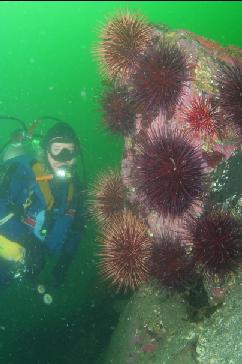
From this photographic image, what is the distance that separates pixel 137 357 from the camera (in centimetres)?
658

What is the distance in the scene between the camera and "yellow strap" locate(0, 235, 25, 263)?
26.8 feet

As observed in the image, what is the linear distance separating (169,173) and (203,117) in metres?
1.23

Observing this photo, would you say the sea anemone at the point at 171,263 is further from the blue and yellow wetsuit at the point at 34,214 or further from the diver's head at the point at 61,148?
the diver's head at the point at 61,148

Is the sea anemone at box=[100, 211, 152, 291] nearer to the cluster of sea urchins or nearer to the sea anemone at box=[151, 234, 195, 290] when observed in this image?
the cluster of sea urchins

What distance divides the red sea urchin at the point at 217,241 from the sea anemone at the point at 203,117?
4.31ft

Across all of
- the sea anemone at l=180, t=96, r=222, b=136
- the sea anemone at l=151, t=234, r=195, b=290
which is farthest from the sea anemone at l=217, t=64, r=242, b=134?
the sea anemone at l=151, t=234, r=195, b=290

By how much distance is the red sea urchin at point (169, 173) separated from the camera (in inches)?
193

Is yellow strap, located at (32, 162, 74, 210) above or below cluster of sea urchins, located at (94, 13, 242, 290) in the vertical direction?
below

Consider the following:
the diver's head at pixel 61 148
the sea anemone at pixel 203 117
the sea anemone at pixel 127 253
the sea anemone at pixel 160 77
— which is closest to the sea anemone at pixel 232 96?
the sea anemone at pixel 203 117

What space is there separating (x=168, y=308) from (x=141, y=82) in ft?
13.1

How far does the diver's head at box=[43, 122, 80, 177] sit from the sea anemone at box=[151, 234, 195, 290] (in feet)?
12.9

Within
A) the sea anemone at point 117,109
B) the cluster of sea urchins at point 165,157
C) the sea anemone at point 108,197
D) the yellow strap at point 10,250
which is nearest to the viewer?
the cluster of sea urchins at point 165,157

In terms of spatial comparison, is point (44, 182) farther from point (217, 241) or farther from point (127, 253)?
point (217, 241)

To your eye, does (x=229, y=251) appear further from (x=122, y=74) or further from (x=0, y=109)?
(x=0, y=109)
